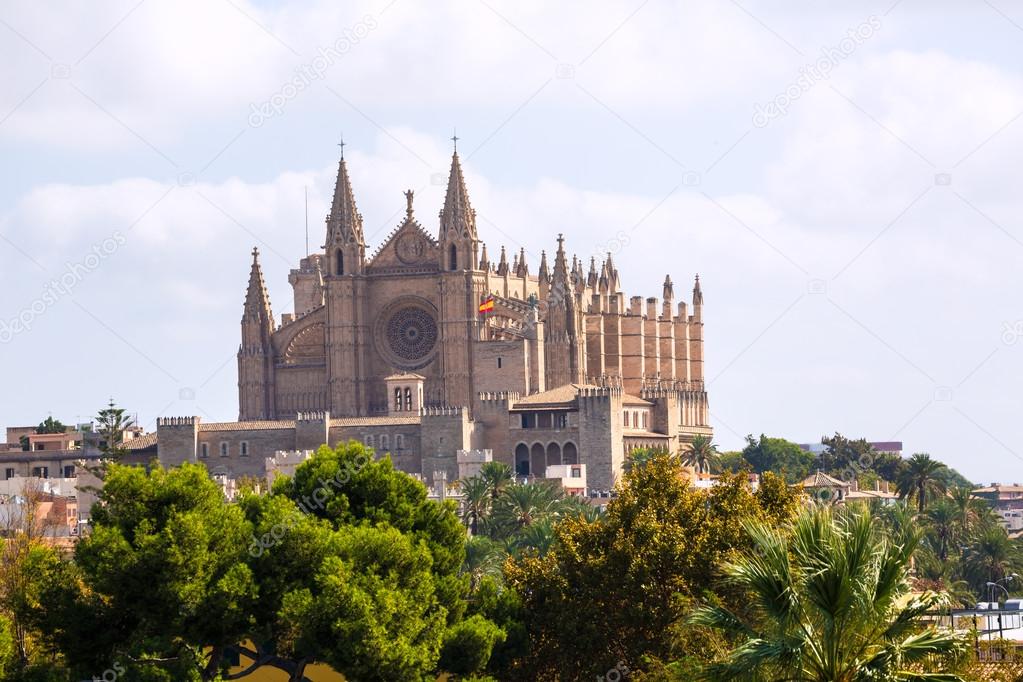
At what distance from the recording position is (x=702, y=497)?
39.8 metres

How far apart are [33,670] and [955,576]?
51171 millimetres

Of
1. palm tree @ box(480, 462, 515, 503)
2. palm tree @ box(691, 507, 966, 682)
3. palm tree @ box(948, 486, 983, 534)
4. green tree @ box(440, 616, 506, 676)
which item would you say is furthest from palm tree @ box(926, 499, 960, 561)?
palm tree @ box(691, 507, 966, 682)

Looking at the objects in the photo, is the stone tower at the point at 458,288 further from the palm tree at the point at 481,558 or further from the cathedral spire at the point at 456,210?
the palm tree at the point at 481,558

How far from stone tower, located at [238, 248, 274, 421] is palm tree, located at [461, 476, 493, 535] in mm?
36851

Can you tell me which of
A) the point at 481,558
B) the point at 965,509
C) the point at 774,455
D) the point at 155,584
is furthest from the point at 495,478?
the point at 774,455

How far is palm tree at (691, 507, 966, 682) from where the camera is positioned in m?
23.7

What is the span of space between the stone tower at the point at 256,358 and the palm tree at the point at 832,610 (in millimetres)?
97420

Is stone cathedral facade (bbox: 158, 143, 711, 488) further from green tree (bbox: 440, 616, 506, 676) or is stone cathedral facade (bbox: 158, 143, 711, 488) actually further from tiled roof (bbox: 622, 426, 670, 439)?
green tree (bbox: 440, 616, 506, 676)

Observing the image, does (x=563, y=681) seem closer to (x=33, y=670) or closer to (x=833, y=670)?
(x=33, y=670)

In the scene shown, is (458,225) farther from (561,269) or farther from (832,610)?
(832,610)

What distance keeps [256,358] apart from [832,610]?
99.4 m

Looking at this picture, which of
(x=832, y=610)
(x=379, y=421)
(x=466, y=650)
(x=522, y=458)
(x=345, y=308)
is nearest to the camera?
(x=832, y=610)

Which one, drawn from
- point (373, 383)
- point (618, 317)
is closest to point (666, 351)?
point (618, 317)

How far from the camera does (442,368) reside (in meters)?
117
